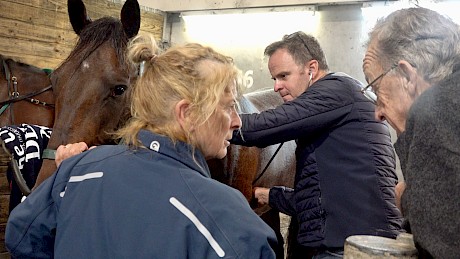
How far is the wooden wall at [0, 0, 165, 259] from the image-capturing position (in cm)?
404

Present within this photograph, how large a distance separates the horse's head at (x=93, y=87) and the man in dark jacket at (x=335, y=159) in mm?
586

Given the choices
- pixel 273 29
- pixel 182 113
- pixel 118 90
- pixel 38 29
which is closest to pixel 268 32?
pixel 273 29

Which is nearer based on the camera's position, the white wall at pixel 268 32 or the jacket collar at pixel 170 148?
the jacket collar at pixel 170 148

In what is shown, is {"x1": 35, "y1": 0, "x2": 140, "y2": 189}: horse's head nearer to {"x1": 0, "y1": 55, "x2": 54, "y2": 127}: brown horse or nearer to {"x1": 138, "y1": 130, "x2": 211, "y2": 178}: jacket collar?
{"x1": 138, "y1": 130, "x2": 211, "y2": 178}: jacket collar

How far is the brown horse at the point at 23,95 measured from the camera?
11.3 ft

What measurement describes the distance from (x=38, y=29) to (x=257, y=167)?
256cm

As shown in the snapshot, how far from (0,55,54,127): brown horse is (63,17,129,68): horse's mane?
118 centimetres

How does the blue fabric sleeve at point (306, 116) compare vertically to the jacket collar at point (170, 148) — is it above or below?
below

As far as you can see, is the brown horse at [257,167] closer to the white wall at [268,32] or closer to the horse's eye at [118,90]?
the horse's eye at [118,90]

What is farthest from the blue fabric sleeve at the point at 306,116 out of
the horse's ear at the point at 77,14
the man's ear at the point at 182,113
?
the horse's ear at the point at 77,14

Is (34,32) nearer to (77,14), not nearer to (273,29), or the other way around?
(77,14)

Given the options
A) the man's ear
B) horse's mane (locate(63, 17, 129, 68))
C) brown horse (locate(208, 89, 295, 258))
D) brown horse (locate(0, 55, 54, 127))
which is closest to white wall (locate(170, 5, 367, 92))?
brown horse (locate(208, 89, 295, 258))

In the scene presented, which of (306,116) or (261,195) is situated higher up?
(306,116)

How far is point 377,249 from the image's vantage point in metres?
0.97
